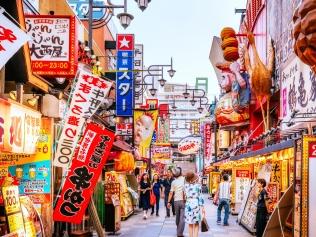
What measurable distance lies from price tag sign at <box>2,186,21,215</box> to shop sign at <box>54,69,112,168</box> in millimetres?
3190

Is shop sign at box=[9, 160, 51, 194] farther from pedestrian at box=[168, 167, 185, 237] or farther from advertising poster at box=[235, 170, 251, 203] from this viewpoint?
advertising poster at box=[235, 170, 251, 203]

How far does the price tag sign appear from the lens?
848 cm

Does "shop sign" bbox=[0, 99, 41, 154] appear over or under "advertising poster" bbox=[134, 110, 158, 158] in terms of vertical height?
under

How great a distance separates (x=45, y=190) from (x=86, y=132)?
5.56 feet

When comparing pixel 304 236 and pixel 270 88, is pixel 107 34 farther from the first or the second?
pixel 304 236

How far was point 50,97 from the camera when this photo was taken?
13000mm

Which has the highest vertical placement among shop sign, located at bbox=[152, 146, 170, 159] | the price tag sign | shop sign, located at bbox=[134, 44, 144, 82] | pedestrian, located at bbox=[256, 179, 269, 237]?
shop sign, located at bbox=[134, 44, 144, 82]

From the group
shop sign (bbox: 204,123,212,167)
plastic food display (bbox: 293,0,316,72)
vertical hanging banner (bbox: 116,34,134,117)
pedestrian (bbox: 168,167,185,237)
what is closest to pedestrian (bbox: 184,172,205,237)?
pedestrian (bbox: 168,167,185,237)

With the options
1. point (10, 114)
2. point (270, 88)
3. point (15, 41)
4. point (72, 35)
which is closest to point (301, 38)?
point (15, 41)

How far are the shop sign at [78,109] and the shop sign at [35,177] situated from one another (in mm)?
323

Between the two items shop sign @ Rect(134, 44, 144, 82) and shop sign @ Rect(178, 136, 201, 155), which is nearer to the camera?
shop sign @ Rect(134, 44, 144, 82)

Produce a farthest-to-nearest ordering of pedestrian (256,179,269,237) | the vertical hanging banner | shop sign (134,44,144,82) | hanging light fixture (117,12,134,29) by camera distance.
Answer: shop sign (134,44,144,82) → the vertical hanging banner → hanging light fixture (117,12,134,29) → pedestrian (256,179,269,237)

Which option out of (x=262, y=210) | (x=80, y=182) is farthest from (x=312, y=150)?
(x=80, y=182)

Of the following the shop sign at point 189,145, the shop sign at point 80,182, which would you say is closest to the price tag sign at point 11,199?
the shop sign at point 80,182
